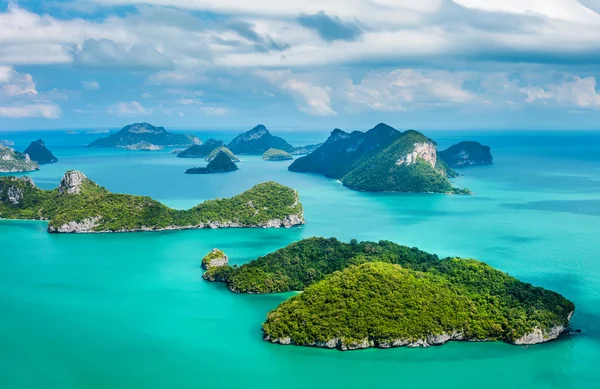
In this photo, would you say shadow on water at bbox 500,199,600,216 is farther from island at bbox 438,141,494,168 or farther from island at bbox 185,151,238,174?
island at bbox 185,151,238,174

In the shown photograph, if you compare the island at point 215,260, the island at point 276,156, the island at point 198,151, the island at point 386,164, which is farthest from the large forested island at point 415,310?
the island at point 198,151

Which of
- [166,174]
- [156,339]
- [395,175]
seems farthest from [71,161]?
[156,339]

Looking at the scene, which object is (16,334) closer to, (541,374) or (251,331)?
(251,331)


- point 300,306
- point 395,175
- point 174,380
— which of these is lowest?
point 174,380

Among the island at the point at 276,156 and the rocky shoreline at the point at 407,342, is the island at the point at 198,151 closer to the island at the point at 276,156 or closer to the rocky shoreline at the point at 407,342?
the island at the point at 276,156

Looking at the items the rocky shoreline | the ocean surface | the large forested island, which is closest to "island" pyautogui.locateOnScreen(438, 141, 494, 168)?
the ocean surface

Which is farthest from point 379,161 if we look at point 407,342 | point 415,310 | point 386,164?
point 407,342
